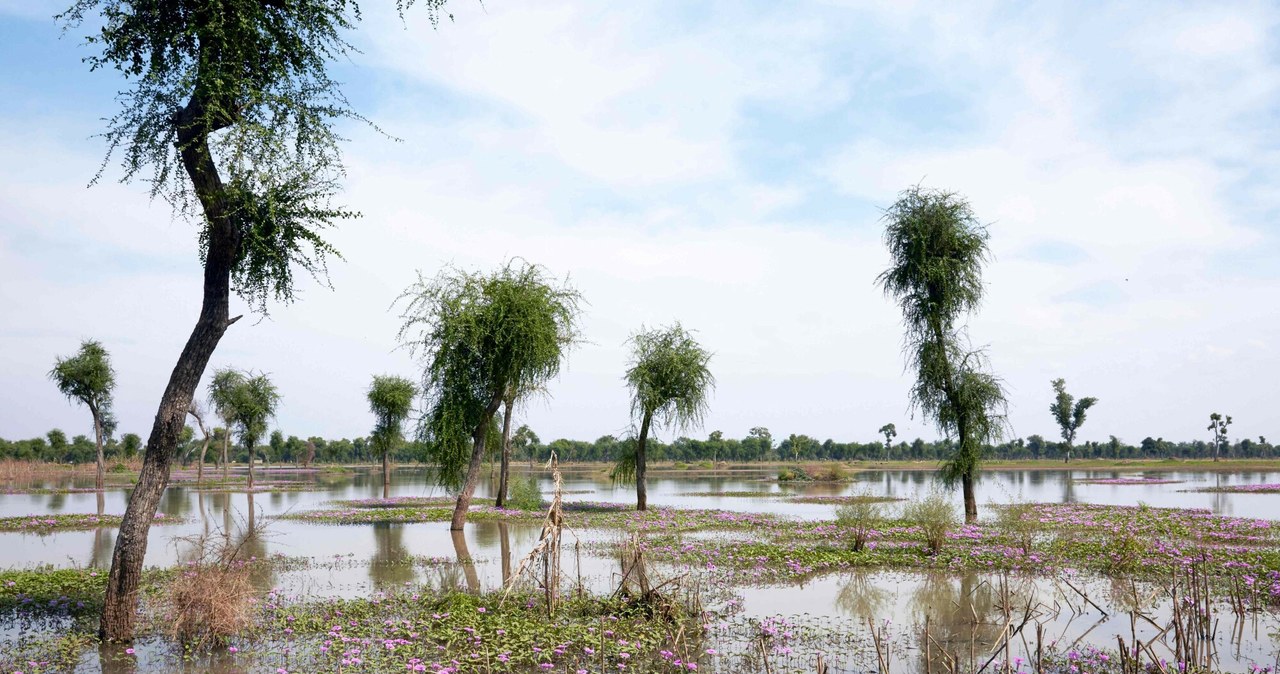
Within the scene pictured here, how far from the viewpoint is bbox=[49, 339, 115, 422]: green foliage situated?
4778 centimetres

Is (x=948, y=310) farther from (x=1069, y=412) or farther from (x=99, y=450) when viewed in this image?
(x=1069, y=412)

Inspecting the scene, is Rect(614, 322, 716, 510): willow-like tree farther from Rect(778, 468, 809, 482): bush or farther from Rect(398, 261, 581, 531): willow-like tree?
Rect(778, 468, 809, 482): bush

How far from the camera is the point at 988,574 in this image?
50.2ft

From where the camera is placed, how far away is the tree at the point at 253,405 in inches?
2279

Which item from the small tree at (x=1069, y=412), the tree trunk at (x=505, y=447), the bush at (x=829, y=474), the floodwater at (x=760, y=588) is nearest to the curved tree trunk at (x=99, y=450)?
the floodwater at (x=760, y=588)

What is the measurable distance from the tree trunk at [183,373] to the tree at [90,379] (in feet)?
148

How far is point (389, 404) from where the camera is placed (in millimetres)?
48938

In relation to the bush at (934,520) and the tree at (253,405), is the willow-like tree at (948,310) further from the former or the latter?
the tree at (253,405)

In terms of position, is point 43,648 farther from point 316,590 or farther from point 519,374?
point 519,374

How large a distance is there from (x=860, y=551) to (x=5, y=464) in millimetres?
81697

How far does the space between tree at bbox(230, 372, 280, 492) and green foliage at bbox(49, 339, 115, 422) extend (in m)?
9.23

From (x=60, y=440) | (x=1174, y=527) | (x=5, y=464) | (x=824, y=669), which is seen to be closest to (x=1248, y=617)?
(x=824, y=669)

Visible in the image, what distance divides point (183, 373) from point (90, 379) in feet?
153

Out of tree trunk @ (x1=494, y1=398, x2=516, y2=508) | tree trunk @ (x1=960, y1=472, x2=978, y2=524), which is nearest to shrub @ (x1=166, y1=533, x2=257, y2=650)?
tree trunk @ (x1=494, y1=398, x2=516, y2=508)
